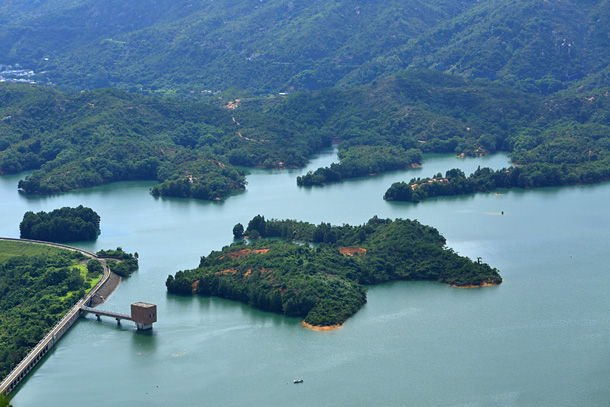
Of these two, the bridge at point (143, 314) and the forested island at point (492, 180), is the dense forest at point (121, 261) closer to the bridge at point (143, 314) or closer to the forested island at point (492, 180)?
the bridge at point (143, 314)

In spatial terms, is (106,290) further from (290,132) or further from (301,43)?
(301,43)

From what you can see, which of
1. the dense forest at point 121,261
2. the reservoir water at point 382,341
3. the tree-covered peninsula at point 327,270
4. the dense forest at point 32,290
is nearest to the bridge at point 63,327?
the dense forest at point 32,290

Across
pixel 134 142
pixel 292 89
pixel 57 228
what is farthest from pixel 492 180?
pixel 292 89

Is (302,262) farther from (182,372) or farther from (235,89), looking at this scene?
(235,89)

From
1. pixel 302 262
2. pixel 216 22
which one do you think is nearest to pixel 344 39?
pixel 216 22

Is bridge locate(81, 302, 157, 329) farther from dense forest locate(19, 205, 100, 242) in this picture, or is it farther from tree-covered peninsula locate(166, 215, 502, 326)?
dense forest locate(19, 205, 100, 242)

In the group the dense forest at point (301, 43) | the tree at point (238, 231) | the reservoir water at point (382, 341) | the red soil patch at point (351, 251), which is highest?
the dense forest at point (301, 43)

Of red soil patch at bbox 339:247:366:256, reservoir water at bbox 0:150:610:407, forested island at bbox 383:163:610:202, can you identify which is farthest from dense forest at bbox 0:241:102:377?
forested island at bbox 383:163:610:202
